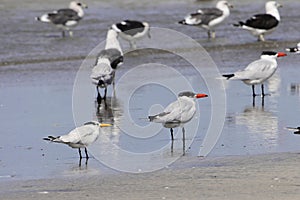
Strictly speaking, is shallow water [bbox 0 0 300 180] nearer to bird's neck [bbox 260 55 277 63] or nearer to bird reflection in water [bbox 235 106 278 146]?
bird reflection in water [bbox 235 106 278 146]

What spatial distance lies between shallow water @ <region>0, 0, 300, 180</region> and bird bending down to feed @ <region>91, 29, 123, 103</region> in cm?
23

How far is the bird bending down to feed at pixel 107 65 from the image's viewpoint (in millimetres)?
10289

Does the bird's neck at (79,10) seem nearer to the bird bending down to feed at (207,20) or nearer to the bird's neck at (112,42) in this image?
the bird bending down to feed at (207,20)

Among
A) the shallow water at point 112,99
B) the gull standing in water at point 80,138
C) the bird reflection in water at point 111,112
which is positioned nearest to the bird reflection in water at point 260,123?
the shallow water at point 112,99

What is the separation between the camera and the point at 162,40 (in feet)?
51.8

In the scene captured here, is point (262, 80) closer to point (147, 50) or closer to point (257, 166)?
point (257, 166)

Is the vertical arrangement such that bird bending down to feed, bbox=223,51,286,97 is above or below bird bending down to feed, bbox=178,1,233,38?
above

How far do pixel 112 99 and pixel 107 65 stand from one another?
66 centimetres

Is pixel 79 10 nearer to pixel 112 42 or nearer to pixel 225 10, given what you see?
pixel 225 10

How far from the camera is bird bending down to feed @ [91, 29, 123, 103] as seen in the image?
33.8 feet

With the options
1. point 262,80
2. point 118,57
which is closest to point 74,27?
point 118,57

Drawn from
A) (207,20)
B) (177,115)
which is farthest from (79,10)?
(177,115)

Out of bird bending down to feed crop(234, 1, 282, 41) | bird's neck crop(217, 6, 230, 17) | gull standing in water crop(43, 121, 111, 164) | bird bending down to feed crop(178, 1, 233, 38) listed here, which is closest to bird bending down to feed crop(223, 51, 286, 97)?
gull standing in water crop(43, 121, 111, 164)

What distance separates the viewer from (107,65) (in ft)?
35.4
